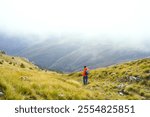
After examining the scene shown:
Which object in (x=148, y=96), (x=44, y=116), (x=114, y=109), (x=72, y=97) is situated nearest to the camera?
(x=44, y=116)

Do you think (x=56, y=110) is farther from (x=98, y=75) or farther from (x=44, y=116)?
(x=98, y=75)

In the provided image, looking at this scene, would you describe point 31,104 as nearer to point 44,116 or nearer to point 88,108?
point 44,116

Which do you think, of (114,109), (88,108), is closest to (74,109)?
(88,108)

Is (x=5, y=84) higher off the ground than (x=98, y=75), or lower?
lower

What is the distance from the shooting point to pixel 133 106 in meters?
18.5

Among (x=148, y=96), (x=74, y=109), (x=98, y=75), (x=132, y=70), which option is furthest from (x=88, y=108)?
(x=98, y=75)

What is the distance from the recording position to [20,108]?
56.5 feet

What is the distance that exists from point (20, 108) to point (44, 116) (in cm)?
125

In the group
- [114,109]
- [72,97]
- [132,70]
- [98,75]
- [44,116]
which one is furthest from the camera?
[98,75]

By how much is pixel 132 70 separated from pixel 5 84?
3363 cm

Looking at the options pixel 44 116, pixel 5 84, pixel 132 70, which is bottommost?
pixel 44 116

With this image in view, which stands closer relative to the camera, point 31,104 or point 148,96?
point 31,104

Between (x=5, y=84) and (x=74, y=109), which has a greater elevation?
(x=5, y=84)

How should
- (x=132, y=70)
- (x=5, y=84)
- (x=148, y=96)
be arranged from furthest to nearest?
(x=132, y=70), (x=148, y=96), (x=5, y=84)
